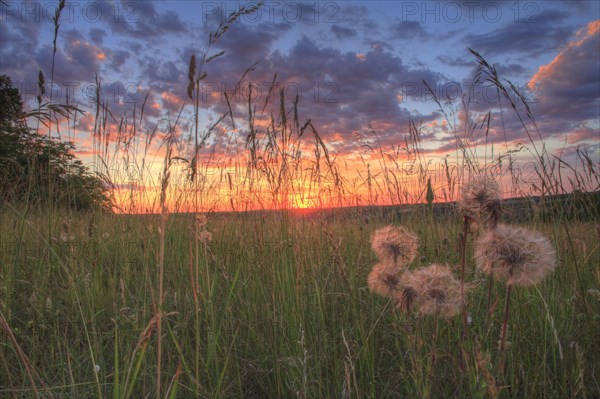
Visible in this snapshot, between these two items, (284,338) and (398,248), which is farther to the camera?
(284,338)

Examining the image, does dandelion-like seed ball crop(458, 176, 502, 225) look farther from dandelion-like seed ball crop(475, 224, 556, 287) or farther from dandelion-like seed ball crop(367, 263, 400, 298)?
dandelion-like seed ball crop(367, 263, 400, 298)

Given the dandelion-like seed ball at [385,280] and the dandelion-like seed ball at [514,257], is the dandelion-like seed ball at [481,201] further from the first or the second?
the dandelion-like seed ball at [385,280]

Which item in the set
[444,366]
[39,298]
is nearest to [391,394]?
[444,366]

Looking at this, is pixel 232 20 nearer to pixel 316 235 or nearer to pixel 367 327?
pixel 367 327

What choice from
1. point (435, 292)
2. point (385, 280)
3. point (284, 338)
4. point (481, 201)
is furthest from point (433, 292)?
point (284, 338)

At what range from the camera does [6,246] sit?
365 cm

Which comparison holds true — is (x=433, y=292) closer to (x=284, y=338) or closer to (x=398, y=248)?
(x=398, y=248)

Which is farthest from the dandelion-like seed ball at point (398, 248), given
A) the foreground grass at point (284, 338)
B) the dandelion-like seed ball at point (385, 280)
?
the foreground grass at point (284, 338)

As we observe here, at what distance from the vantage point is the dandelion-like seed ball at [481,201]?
111cm

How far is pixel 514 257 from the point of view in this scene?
3.65 feet

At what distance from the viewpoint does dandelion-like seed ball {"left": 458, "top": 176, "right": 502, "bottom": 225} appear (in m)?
1.11

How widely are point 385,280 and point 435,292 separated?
21cm

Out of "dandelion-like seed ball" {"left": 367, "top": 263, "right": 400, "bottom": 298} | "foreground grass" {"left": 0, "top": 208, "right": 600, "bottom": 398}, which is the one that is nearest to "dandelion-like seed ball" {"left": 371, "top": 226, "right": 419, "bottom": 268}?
"dandelion-like seed ball" {"left": 367, "top": 263, "right": 400, "bottom": 298}

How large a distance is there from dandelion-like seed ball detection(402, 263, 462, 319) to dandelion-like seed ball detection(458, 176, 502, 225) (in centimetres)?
23
